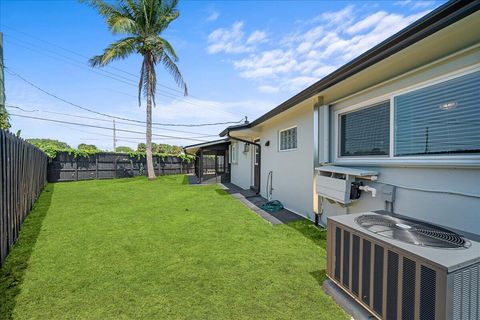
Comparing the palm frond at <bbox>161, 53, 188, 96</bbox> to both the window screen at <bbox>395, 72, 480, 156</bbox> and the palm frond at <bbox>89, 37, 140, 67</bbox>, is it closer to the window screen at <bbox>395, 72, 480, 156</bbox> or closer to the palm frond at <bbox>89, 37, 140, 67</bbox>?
the palm frond at <bbox>89, 37, 140, 67</bbox>

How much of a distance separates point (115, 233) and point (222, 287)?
2953 mm

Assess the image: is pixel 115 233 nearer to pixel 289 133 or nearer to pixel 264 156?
pixel 289 133

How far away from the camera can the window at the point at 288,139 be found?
6547 mm

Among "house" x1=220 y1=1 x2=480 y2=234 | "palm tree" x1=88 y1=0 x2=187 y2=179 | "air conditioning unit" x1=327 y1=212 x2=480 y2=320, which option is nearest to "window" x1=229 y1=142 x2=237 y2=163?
"palm tree" x1=88 y1=0 x2=187 y2=179

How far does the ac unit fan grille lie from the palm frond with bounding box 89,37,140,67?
1545cm

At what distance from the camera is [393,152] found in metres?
3.42

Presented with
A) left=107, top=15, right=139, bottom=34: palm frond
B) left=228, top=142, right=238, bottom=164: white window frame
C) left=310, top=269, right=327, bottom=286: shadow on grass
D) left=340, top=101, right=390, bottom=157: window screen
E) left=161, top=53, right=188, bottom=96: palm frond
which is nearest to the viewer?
left=310, top=269, right=327, bottom=286: shadow on grass

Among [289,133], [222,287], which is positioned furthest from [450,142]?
[289,133]

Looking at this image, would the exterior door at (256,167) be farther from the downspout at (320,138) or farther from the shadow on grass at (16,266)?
the shadow on grass at (16,266)

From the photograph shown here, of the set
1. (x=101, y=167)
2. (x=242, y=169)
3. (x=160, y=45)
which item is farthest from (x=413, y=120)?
(x=101, y=167)

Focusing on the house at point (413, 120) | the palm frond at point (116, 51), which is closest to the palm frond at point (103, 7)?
the palm frond at point (116, 51)

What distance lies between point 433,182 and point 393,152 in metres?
0.75

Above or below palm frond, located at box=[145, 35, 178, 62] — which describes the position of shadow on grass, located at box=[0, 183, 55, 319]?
below

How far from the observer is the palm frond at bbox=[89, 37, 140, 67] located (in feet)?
43.6
